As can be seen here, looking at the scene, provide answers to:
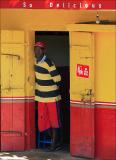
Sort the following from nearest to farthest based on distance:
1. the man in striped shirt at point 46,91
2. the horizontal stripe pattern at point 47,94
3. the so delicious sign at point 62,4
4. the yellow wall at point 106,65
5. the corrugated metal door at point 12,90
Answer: the so delicious sign at point 62,4 → the yellow wall at point 106,65 → the corrugated metal door at point 12,90 → the man in striped shirt at point 46,91 → the horizontal stripe pattern at point 47,94

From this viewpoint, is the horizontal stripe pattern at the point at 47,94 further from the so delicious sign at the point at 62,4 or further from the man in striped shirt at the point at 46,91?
the so delicious sign at the point at 62,4

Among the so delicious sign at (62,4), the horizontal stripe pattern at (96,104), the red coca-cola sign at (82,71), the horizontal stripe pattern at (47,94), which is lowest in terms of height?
the horizontal stripe pattern at (96,104)

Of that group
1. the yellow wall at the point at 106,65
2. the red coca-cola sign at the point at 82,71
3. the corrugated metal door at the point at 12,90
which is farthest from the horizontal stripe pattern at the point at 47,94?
the yellow wall at the point at 106,65

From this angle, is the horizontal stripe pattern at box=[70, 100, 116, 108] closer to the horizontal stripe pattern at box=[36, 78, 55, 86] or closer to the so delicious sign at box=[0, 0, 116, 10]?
the horizontal stripe pattern at box=[36, 78, 55, 86]

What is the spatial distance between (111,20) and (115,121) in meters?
1.79

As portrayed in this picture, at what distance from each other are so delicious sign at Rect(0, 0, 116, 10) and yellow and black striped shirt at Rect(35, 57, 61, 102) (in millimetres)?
1305

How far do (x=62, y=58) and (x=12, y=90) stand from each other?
1844 mm

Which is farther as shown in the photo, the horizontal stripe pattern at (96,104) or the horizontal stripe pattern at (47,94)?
the horizontal stripe pattern at (47,94)

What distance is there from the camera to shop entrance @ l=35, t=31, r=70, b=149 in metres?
11.8

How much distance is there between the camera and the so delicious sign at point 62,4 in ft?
31.5

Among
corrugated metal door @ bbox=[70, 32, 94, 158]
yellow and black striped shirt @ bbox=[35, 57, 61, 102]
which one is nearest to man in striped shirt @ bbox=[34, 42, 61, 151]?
yellow and black striped shirt @ bbox=[35, 57, 61, 102]

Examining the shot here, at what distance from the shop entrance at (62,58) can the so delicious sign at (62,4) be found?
1.77 meters

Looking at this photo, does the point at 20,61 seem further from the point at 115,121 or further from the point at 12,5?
the point at 115,121

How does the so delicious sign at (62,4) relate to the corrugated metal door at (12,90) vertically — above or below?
above
